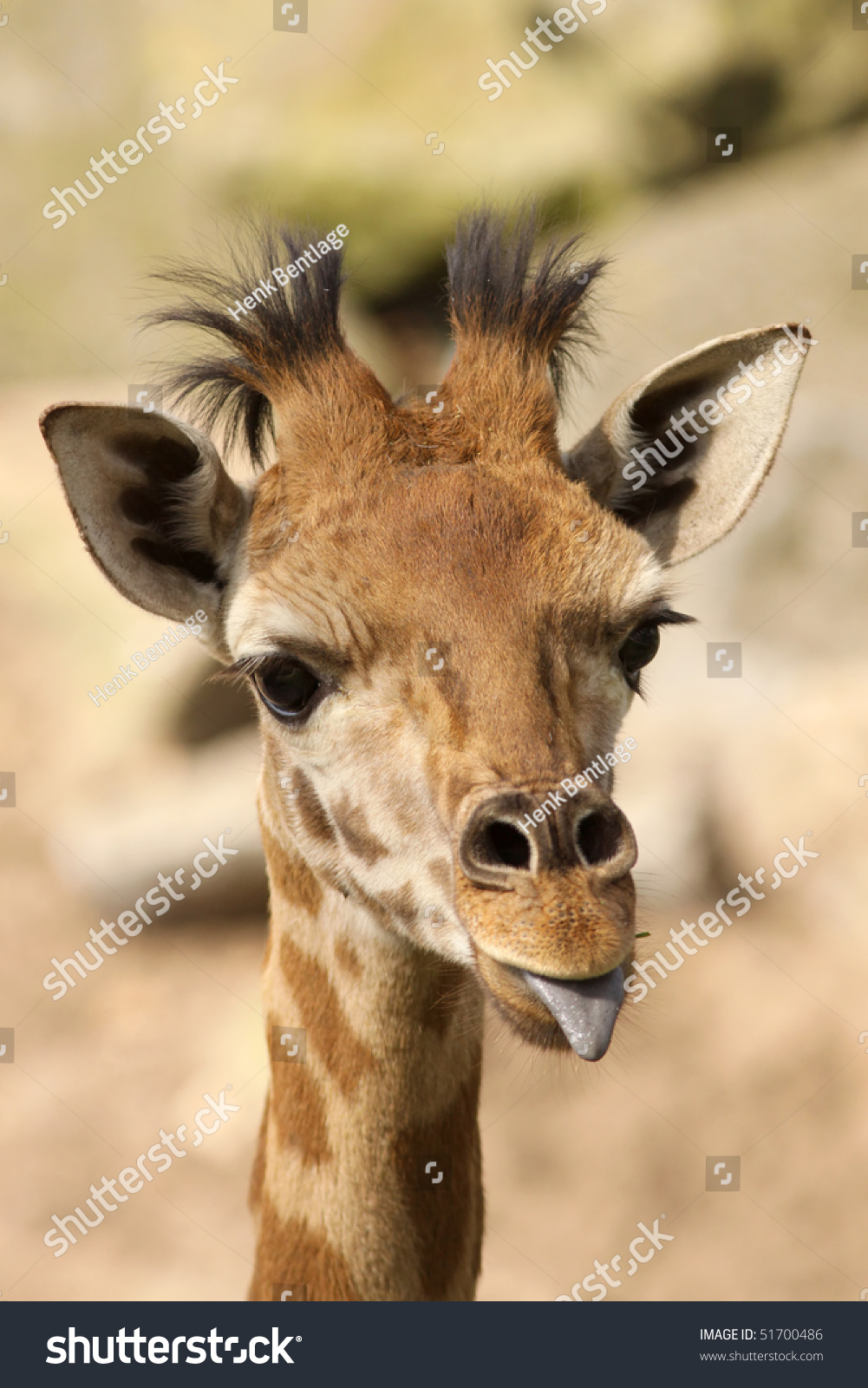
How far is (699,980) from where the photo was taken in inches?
387

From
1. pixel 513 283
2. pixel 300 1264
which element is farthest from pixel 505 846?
pixel 513 283

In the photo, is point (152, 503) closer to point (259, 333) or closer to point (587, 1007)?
point (259, 333)

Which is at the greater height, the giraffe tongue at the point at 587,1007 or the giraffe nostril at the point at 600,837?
the giraffe nostril at the point at 600,837

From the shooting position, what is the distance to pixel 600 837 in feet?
10.8

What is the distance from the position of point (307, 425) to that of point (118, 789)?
9325 millimetres

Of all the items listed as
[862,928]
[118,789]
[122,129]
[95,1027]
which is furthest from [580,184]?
[95,1027]

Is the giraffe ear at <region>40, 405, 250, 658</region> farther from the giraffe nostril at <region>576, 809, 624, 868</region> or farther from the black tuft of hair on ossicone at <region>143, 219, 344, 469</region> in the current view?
the giraffe nostril at <region>576, 809, 624, 868</region>

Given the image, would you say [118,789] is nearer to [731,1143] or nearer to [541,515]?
[731,1143]

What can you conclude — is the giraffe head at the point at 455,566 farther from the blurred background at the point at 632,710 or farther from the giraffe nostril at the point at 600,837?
the blurred background at the point at 632,710

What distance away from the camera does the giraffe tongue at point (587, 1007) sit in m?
3.12

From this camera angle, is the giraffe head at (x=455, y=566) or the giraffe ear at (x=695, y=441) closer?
the giraffe head at (x=455, y=566)

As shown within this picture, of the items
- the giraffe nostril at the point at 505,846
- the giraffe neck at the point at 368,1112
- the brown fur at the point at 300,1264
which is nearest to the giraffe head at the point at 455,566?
the giraffe nostril at the point at 505,846

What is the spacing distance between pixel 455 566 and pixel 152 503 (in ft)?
4.64

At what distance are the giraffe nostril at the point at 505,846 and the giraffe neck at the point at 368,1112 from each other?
3.24 ft
